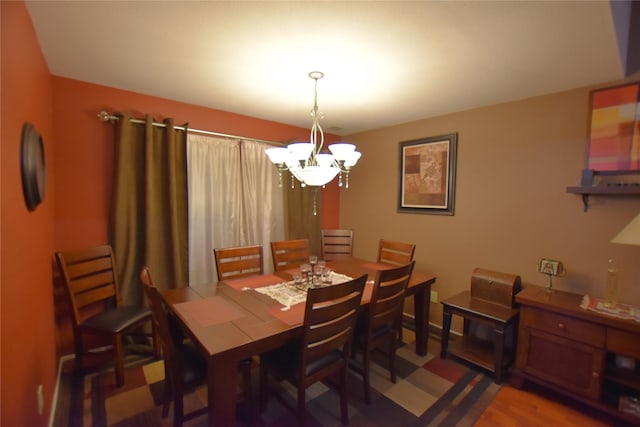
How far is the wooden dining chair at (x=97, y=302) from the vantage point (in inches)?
81.0

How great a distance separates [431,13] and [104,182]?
2687mm

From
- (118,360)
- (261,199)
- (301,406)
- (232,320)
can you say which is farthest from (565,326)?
(118,360)

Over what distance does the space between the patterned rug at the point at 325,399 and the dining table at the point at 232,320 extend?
56cm

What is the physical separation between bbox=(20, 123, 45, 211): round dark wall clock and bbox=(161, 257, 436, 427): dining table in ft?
2.90

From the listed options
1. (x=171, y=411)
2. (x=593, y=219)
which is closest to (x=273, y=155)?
(x=171, y=411)

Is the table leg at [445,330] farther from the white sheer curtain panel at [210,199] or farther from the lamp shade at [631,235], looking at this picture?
the white sheer curtain panel at [210,199]

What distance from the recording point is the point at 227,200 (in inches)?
121

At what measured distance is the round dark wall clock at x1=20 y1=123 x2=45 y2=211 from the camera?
1312 millimetres

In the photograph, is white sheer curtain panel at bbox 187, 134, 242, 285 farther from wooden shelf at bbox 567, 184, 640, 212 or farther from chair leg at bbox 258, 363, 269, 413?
wooden shelf at bbox 567, 184, 640, 212

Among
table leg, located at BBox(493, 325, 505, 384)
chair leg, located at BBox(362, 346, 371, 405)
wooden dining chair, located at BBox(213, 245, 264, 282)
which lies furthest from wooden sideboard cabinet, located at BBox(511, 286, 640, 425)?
wooden dining chair, located at BBox(213, 245, 264, 282)

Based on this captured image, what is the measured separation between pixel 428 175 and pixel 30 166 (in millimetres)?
3147

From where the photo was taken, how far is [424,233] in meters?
3.19

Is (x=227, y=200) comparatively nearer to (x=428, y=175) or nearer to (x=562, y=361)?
(x=428, y=175)

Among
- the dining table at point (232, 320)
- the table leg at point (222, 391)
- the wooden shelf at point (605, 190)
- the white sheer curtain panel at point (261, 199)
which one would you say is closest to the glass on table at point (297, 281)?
the dining table at point (232, 320)
